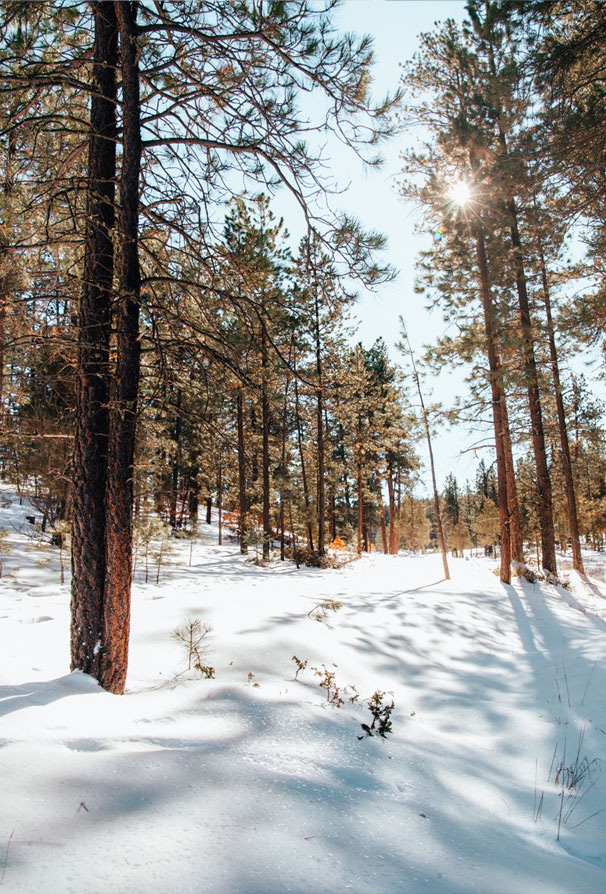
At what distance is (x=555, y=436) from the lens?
13.6m

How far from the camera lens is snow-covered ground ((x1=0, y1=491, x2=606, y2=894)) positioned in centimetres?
135

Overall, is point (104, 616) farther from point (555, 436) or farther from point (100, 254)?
point (555, 436)

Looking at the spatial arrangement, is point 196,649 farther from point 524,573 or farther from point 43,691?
point 524,573

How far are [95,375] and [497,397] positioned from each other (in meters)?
9.45

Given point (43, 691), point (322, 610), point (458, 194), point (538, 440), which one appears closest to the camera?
point (43, 691)

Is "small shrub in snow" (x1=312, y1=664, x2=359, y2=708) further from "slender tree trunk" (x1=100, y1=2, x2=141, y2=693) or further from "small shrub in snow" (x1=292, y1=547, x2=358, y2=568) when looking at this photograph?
"small shrub in snow" (x1=292, y1=547, x2=358, y2=568)

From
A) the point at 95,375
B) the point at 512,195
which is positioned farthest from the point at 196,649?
the point at 512,195

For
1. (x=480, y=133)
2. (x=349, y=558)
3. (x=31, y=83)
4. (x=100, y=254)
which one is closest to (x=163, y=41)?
(x=31, y=83)

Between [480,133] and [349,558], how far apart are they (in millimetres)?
13931

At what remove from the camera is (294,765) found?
2143mm

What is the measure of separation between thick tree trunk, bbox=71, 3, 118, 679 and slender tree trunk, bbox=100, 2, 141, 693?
0.10m

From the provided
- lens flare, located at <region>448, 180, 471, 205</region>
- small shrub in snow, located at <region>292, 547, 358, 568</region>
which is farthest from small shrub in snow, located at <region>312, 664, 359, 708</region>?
small shrub in snow, located at <region>292, 547, 358, 568</region>

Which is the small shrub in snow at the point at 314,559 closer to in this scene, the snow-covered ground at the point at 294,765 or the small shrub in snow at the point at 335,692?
the snow-covered ground at the point at 294,765

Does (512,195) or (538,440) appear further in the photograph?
(538,440)
